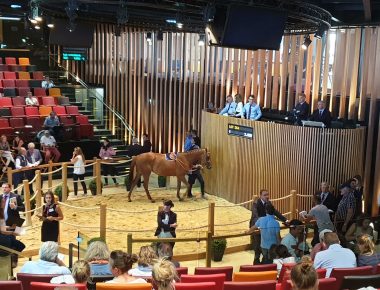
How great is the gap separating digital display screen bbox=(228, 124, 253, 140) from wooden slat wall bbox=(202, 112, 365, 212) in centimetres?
10

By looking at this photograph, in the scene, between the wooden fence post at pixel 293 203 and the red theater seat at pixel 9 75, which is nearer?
the wooden fence post at pixel 293 203

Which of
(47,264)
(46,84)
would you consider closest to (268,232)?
(47,264)

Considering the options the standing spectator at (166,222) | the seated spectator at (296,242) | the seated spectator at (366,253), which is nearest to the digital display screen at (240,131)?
the standing spectator at (166,222)

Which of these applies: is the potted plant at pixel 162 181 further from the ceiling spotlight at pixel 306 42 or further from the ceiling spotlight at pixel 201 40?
the ceiling spotlight at pixel 306 42

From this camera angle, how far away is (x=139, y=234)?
11125 mm

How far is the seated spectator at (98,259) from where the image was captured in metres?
6.36

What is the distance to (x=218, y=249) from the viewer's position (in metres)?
10.1

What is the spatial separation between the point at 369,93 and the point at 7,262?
8530 mm

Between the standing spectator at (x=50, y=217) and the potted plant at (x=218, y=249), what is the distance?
260 centimetres

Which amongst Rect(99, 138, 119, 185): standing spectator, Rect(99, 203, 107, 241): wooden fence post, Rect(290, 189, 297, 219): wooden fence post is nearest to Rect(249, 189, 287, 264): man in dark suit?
Rect(290, 189, 297, 219): wooden fence post

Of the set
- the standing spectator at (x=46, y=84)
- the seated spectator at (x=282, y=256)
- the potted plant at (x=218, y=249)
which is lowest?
the potted plant at (x=218, y=249)

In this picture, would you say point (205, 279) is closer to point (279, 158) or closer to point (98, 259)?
point (98, 259)

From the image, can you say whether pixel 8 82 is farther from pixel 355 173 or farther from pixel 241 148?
pixel 355 173

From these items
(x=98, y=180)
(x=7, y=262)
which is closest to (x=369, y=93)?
(x=98, y=180)
